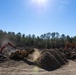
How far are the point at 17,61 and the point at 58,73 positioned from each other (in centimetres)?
636

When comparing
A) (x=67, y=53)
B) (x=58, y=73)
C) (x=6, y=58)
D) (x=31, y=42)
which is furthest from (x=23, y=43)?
(x=58, y=73)

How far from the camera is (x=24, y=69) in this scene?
19.2m

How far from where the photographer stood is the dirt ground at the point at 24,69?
1784cm

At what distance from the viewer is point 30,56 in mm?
26172

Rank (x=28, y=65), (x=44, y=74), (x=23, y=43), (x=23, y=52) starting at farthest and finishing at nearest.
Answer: (x=23, y=43)
(x=23, y=52)
(x=28, y=65)
(x=44, y=74)

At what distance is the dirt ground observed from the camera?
17.8 metres

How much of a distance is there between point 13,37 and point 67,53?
2172 inches

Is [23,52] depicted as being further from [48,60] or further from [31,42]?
[31,42]

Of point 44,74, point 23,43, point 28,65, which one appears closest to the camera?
point 44,74

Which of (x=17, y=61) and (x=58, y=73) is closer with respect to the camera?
(x=58, y=73)

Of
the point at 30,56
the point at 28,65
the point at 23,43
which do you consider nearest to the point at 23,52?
the point at 30,56

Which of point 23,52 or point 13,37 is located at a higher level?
point 13,37

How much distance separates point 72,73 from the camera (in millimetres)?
18062

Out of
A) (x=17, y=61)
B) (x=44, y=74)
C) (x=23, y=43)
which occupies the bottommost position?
(x=44, y=74)
